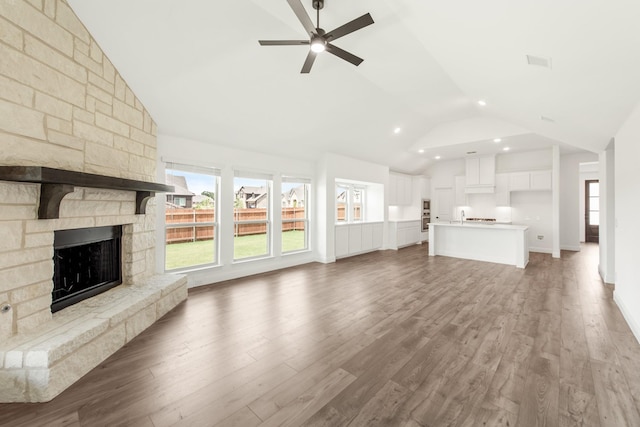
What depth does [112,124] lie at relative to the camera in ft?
9.61

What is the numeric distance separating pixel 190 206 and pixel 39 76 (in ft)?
8.79

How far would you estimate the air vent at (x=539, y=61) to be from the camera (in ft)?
7.11

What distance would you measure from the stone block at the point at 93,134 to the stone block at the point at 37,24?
2.08ft

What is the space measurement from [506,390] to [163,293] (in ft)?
11.6

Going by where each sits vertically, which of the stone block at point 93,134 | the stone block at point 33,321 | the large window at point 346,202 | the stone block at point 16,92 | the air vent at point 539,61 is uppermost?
the air vent at point 539,61

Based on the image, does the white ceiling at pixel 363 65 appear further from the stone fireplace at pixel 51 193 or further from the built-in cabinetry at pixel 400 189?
the built-in cabinetry at pixel 400 189

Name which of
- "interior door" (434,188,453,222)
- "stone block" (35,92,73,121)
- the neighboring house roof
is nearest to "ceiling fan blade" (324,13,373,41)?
"stone block" (35,92,73,121)

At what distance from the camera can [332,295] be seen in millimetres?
3949

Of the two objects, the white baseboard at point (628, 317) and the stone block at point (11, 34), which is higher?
the stone block at point (11, 34)

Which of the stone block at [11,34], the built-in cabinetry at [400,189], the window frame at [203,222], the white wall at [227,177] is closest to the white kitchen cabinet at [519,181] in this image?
the built-in cabinetry at [400,189]

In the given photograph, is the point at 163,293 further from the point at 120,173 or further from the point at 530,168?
the point at 530,168

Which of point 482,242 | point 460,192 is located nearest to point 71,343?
point 482,242

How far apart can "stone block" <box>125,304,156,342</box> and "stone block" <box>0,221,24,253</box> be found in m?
1.09

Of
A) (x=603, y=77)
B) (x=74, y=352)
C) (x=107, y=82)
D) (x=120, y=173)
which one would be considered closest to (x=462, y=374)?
(x=603, y=77)
